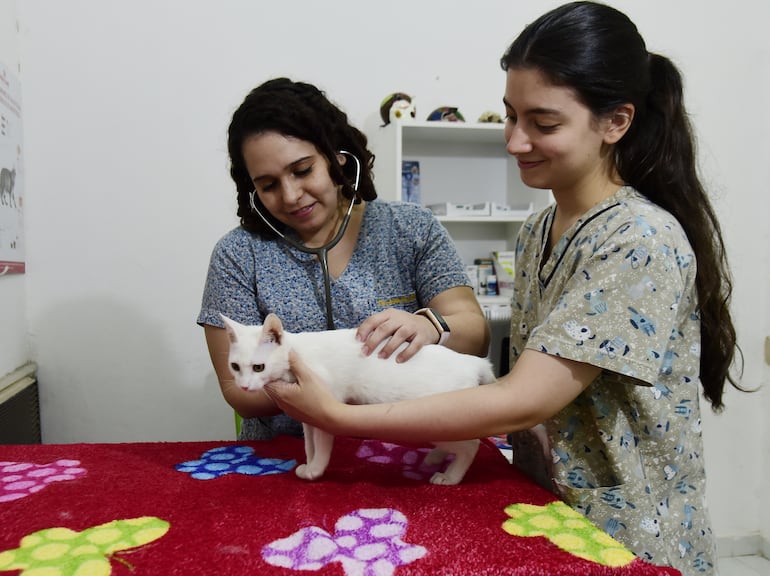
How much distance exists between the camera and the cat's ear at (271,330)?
31.8 inches

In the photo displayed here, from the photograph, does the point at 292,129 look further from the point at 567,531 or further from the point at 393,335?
the point at 567,531

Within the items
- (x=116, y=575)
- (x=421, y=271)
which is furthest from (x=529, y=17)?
(x=116, y=575)

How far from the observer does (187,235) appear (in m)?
2.05

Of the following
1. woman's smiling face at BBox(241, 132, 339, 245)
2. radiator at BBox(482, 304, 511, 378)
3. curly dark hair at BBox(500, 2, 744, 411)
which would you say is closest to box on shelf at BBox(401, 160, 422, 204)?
radiator at BBox(482, 304, 511, 378)

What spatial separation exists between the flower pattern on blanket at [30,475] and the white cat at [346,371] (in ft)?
1.03

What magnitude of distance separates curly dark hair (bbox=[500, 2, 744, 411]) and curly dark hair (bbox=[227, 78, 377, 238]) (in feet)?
1.35

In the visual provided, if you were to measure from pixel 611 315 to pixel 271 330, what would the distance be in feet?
1.45

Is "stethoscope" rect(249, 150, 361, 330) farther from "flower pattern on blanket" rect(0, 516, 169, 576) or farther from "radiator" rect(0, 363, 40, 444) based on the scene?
"radiator" rect(0, 363, 40, 444)

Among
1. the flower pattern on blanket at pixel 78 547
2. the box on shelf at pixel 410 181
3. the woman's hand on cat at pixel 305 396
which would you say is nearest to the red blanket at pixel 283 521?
the flower pattern on blanket at pixel 78 547

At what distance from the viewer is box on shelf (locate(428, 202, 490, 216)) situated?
214 cm

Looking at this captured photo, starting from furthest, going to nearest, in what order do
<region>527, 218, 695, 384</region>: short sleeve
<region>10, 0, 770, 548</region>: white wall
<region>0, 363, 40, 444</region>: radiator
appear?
<region>10, 0, 770, 548</region>: white wall
<region>0, 363, 40, 444</region>: radiator
<region>527, 218, 695, 384</region>: short sleeve

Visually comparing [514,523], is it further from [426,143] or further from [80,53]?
[80,53]

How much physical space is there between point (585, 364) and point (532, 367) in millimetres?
65

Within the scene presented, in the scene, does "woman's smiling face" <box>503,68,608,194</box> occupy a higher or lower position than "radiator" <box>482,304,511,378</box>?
higher
